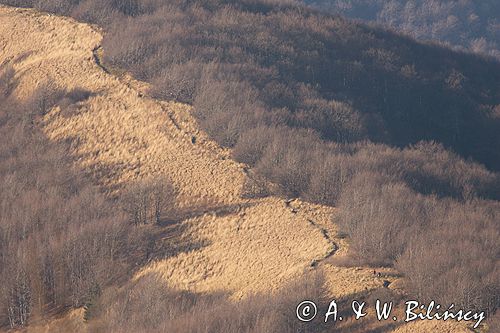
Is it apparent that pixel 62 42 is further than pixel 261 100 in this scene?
Yes

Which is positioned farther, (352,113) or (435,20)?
(435,20)

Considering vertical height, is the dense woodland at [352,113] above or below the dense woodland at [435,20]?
above

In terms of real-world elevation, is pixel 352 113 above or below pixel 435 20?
above

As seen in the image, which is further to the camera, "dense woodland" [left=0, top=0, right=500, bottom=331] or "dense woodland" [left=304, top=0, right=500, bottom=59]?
"dense woodland" [left=304, top=0, right=500, bottom=59]

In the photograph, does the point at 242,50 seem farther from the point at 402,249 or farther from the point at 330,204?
the point at 402,249

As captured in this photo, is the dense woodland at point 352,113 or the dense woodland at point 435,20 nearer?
the dense woodland at point 352,113

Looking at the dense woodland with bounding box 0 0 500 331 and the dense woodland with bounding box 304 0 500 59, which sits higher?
the dense woodland with bounding box 0 0 500 331

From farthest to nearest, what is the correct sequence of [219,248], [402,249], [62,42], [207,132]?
[62,42], [207,132], [219,248], [402,249]

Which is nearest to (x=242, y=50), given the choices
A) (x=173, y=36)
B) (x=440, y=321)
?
(x=173, y=36)
